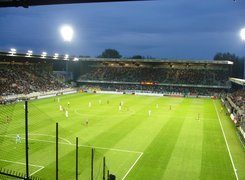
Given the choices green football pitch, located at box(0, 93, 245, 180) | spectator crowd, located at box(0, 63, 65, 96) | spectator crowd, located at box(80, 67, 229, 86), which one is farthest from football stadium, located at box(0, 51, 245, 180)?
spectator crowd, located at box(80, 67, 229, 86)

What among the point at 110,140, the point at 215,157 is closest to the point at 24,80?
the point at 110,140

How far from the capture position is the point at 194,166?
2070cm

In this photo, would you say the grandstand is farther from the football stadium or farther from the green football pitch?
the green football pitch

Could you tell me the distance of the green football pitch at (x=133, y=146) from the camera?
19.5m

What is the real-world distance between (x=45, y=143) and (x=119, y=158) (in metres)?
7.18

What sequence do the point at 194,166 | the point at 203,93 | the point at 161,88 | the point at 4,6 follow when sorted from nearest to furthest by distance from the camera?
the point at 4,6 → the point at 194,166 → the point at 203,93 → the point at 161,88

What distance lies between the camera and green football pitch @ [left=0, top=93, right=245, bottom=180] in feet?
63.9

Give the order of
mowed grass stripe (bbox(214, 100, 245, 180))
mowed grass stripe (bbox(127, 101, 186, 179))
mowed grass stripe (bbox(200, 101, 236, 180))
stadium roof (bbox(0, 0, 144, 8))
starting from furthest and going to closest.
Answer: mowed grass stripe (bbox(214, 100, 245, 180)) < mowed grass stripe (bbox(200, 101, 236, 180)) < mowed grass stripe (bbox(127, 101, 186, 179)) < stadium roof (bbox(0, 0, 144, 8))

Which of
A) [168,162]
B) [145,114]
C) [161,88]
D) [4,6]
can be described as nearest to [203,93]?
[161,88]

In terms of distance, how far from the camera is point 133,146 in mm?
25141

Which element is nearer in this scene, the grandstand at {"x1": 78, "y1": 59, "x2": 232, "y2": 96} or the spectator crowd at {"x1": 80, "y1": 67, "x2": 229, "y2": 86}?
the grandstand at {"x1": 78, "y1": 59, "x2": 232, "y2": 96}

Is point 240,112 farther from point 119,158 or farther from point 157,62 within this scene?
point 157,62

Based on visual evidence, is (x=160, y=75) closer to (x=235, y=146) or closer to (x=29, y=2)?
(x=235, y=146)

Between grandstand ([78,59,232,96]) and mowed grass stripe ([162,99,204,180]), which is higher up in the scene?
grandstand ([78,59,232,96])
